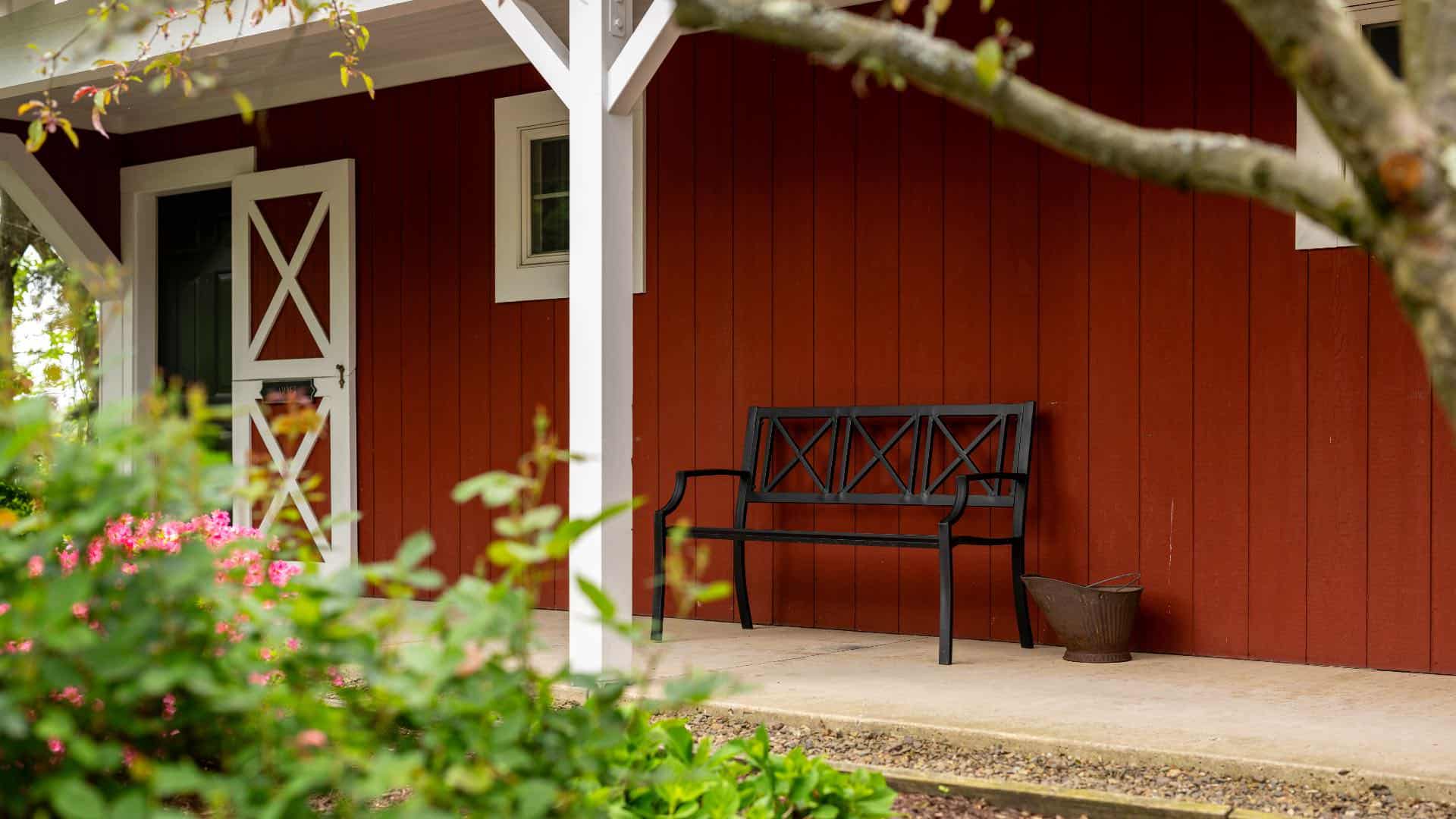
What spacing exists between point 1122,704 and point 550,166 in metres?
3.64

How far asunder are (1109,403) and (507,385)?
2788 millimetres

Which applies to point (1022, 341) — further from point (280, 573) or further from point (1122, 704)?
point (280, 573)

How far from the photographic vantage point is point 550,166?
21.7 feet

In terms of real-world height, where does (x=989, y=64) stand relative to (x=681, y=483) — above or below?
above

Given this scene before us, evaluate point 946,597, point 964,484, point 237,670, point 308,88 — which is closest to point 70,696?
point 237,670

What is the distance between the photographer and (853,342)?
5.78 m

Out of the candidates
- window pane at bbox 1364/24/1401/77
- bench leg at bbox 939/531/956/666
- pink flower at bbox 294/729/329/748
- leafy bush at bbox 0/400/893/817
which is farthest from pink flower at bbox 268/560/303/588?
window pane at bbox 1364/24/1401/77

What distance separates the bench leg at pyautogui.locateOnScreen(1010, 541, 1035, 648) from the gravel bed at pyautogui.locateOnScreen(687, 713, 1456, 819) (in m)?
1.42

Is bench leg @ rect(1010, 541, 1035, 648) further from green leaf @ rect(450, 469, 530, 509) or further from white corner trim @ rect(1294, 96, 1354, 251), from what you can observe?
green leaf @ rect(450, 469, 530, 509)

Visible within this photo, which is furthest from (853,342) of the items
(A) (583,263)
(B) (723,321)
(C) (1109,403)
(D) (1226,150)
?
(D) (1226,150)

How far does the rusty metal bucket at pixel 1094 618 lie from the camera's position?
15.9 feet

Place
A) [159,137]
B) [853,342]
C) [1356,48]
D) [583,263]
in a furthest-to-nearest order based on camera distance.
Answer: [159,137] → [853,342] → [583,263] → [1356,48]

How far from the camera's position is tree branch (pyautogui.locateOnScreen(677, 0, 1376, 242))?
1547 mm

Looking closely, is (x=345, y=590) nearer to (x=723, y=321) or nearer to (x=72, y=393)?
(x=723, y=321)
